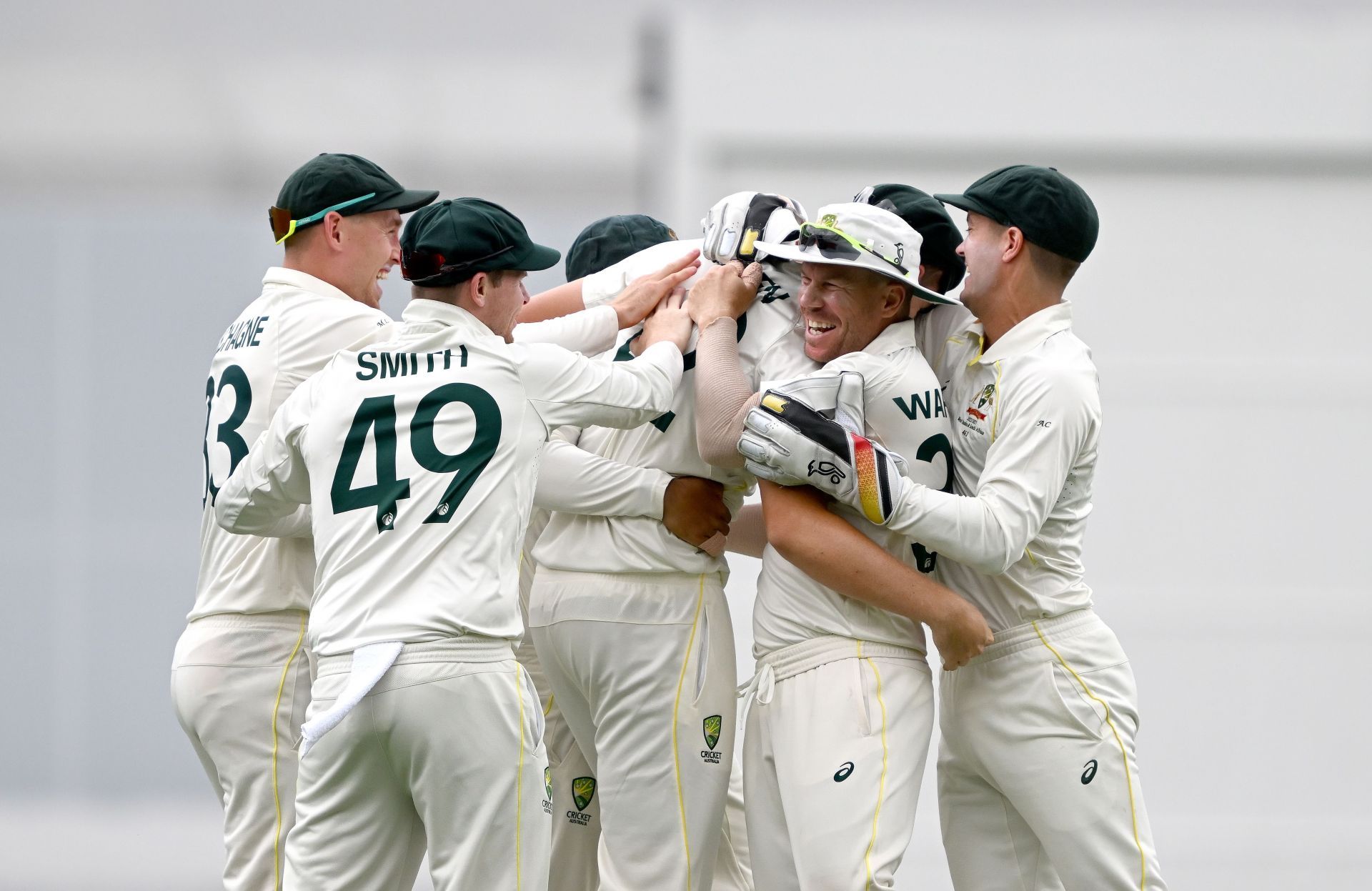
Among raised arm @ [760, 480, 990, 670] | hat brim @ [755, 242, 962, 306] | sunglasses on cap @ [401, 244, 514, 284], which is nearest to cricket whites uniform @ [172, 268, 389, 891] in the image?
sunglasses on cap @ [401, 244, 514, 284]

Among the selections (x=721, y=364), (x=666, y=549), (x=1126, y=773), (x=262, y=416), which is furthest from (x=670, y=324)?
(x=1126, y=773)

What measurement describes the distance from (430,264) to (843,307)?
0.80 m

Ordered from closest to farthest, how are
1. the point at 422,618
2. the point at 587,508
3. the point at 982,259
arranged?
the point at 422,618 → the point at 982,259 → the point at 587,508

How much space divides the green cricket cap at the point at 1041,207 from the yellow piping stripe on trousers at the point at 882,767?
902 millimetres

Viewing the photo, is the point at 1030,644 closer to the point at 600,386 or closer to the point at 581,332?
the point at 600,386

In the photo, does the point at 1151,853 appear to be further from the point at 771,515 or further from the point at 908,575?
the point at 771,515

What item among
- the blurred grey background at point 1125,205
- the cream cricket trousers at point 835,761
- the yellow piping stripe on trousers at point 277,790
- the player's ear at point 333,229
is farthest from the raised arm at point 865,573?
the blurred grey background at point 1125,205

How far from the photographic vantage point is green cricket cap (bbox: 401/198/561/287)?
248 centimetres

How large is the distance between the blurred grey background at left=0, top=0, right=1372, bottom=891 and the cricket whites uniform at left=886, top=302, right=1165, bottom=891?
7.88ft

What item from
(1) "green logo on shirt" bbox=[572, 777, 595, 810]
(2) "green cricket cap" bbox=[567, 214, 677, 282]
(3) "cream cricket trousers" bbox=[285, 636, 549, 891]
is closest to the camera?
(3) "cream cricket trousers" bbox=[285, 636, 549, 891]

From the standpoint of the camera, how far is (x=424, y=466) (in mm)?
2350

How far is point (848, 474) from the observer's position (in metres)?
2.40

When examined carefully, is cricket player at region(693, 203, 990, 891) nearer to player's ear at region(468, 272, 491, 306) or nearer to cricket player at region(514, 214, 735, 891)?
cricket player at region(514, 214, 735, 891)

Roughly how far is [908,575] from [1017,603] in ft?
0.96
